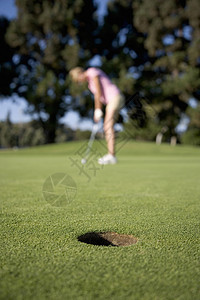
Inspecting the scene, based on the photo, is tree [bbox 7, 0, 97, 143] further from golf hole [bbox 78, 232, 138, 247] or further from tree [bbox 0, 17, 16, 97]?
golf hole [bbox 78, 232, 138, 247]

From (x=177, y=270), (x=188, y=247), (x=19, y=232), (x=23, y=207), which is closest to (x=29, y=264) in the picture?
(x=19, y=232)

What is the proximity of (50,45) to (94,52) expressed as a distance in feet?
13.7

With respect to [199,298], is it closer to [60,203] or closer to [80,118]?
[60,203]

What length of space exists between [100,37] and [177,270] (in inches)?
964

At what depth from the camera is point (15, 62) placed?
77.6 ft

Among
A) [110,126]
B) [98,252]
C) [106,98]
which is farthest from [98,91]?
[98,252]

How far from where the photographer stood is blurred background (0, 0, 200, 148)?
67.2 feet

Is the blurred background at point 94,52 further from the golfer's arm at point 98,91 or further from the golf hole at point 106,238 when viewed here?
the golf hole at point 106,238

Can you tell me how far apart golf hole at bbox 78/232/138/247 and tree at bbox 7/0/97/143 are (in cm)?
2027

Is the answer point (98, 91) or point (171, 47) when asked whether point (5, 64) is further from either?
point (98, 91)

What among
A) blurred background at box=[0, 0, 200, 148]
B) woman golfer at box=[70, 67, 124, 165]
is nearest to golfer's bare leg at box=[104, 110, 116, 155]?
woman golfer at box=[70, 67, 124, 165]

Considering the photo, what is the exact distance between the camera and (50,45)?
21.2m

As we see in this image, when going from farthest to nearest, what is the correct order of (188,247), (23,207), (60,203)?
1. (60,203)
2. (23,207)
3. (188,247)

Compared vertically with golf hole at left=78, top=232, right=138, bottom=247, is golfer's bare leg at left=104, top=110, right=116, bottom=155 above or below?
above
